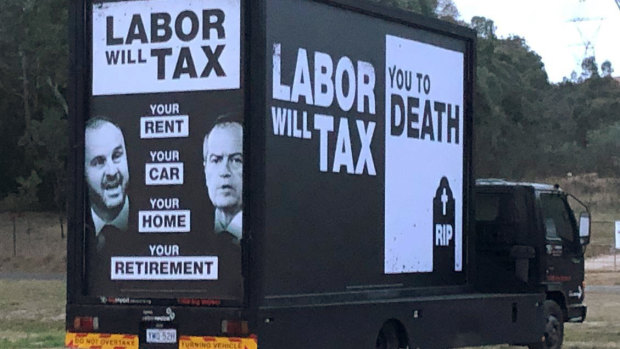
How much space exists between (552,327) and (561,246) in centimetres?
100

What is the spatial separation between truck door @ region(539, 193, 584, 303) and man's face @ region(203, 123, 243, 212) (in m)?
5.46

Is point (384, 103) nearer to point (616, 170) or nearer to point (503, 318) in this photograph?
point (503, 318)

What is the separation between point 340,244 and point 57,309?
12.9 metres

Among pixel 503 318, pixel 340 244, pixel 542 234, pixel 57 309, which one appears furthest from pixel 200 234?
pixel 57 309

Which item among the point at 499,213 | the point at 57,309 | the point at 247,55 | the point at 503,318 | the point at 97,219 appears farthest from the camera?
the point at 57,309

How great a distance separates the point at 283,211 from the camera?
35.4 ft

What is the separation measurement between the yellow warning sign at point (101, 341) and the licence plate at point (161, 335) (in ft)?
0.43

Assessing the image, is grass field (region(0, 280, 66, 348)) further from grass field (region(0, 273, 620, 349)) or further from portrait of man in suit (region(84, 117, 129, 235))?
portrait of man in suit (region(84, 117, 129, 235))

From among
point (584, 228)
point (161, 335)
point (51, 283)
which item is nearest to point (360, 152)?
point (161, 335)

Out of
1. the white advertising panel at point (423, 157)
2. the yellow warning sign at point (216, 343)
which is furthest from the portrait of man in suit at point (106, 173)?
the white advertising panel at point (423, 157)

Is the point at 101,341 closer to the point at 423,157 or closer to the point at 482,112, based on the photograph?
the point at 423,157

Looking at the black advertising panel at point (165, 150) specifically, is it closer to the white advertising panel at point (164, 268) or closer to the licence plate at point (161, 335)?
the white advertising panel at point (164, 268)

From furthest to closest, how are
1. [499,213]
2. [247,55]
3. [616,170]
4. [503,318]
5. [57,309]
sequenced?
[616,170]
[57,309]
[499,213]
[503,318]
[247,55]

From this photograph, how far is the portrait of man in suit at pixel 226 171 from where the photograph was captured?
10547 mm
